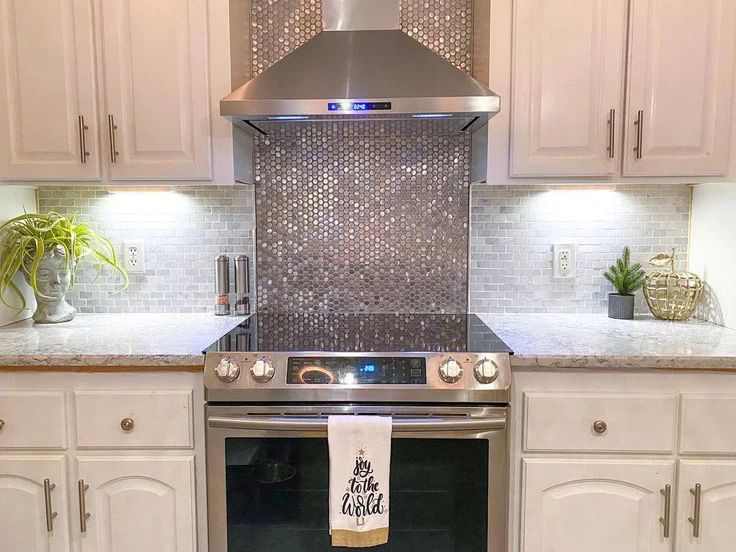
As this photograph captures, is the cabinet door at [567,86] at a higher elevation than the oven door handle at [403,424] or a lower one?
higher

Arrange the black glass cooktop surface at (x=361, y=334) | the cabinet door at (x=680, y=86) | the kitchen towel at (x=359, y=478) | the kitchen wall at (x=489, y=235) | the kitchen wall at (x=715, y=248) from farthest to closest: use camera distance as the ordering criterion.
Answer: the kitchen wall at (x=489, y=235), the kitchen wall at (x=715, y=248), the cabinet door at (x=680, y=86), the black glass cooktop surface at (x=361, y=334), the kitchen towel at (x=359, y=478)

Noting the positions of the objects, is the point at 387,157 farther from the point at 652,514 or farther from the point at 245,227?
the point at 652,514

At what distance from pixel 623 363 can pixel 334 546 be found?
95 cm

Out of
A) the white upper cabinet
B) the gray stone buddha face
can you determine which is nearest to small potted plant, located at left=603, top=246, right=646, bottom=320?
the white upper cabinet

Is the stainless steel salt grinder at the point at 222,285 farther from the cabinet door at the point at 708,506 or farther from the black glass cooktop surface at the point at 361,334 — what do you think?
the cabinet door at the point at 708,506

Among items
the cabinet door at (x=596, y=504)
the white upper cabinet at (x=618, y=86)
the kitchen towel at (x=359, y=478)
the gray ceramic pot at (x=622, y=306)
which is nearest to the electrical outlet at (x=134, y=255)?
the kitchen towel at (x=359, y=478)

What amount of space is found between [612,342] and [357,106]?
1.06 m

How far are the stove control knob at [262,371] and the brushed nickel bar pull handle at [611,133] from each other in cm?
128

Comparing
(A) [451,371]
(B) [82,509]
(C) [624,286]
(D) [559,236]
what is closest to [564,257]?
(D) [559,236]

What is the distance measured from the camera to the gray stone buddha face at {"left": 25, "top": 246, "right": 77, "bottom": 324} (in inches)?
74.7

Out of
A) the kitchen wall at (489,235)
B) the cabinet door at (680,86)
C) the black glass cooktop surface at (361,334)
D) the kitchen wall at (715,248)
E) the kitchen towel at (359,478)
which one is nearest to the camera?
the kitchen towel at (359,478)

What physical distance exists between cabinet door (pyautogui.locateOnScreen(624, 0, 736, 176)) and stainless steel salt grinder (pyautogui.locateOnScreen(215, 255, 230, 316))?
4.85 ft

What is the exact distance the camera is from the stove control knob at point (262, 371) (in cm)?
145

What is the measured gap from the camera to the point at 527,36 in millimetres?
1707
